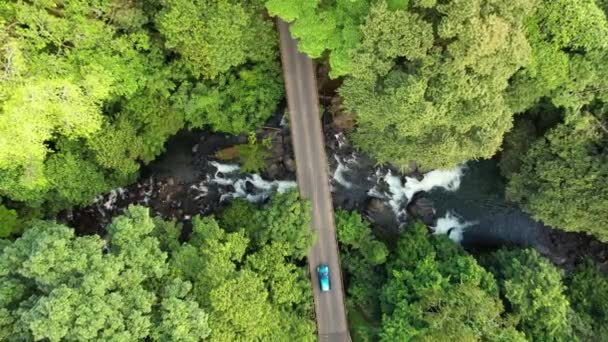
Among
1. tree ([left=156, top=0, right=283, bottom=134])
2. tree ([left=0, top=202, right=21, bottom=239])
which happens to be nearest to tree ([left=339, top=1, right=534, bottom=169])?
tree ([left=156, top=0, right=283, bottom=134])

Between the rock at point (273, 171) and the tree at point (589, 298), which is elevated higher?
the rock at point (273, 171)

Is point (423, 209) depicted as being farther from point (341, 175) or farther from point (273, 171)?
point (273, 171)

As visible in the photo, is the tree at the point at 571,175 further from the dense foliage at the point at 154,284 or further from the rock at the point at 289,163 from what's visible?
the rock at the point at 289,163

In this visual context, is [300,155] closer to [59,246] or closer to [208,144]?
[208,144]

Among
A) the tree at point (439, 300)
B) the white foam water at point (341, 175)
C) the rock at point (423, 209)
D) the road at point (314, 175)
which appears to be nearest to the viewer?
the tree at point (439, 300)

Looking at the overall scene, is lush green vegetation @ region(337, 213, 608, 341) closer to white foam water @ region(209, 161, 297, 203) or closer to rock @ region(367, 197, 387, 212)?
rock @ region(367, 197, 387, 212)

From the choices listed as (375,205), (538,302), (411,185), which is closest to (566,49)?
(538,302)

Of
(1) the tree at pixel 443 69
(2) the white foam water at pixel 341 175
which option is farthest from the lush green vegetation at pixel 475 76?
(2) the white foam water at pixel 341 175
